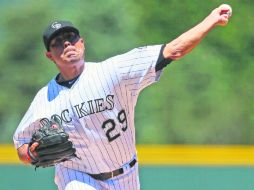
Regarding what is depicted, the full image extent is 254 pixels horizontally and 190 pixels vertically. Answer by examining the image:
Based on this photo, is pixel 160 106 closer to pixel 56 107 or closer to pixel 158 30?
pixel 158 30

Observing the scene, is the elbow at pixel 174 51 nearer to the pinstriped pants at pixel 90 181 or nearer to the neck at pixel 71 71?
the neck at pixel 71 71

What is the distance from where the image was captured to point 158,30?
616 centimetres

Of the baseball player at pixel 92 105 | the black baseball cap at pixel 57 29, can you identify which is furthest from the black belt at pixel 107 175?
the black baseball cap at pixel 57 29

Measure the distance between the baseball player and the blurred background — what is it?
1673 millimetres

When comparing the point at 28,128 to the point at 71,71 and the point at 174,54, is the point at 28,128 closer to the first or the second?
the point at 71,71

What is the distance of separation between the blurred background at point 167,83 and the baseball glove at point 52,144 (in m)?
1.84

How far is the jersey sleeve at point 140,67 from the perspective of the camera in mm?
3482

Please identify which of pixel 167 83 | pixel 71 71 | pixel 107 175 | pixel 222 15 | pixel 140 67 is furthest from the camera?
pixel 167 83

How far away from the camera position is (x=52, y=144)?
3.55 meters

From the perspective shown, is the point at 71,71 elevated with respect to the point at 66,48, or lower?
lower

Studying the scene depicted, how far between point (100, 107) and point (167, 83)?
2.37m

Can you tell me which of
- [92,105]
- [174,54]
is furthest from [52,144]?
[174,54]

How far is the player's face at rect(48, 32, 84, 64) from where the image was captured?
11.6ft

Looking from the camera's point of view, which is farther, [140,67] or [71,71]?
[71,71]
